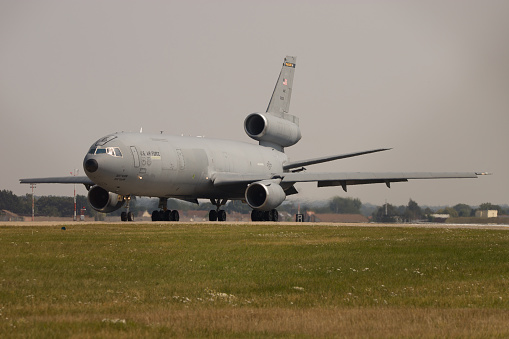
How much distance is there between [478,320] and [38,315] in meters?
6.01

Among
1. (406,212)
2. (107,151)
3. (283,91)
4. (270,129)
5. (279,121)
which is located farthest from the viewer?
(406,212)

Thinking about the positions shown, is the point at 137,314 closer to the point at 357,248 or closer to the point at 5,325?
the point at 5,325

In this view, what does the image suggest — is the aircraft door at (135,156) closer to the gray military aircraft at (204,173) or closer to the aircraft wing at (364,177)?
the gray military aircraft at (204,173)

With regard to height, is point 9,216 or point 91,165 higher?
point 91,165

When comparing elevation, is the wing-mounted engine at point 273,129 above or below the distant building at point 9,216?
above

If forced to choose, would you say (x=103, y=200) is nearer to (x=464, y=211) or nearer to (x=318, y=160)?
(x=318, y=160)

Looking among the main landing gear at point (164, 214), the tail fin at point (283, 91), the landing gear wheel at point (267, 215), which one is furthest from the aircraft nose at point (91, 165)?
the tail fin at point (283, 91)

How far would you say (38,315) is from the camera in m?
11.6

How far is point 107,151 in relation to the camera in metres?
45.1

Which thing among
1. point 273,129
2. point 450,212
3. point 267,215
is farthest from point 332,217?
point 450,212

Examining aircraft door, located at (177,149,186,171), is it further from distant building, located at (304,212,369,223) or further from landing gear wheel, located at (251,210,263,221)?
distant building, located at (304,212,369,223)

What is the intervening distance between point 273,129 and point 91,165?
21.9 m

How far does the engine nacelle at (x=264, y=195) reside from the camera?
168ft

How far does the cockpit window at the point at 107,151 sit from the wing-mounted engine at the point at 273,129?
1855cm
